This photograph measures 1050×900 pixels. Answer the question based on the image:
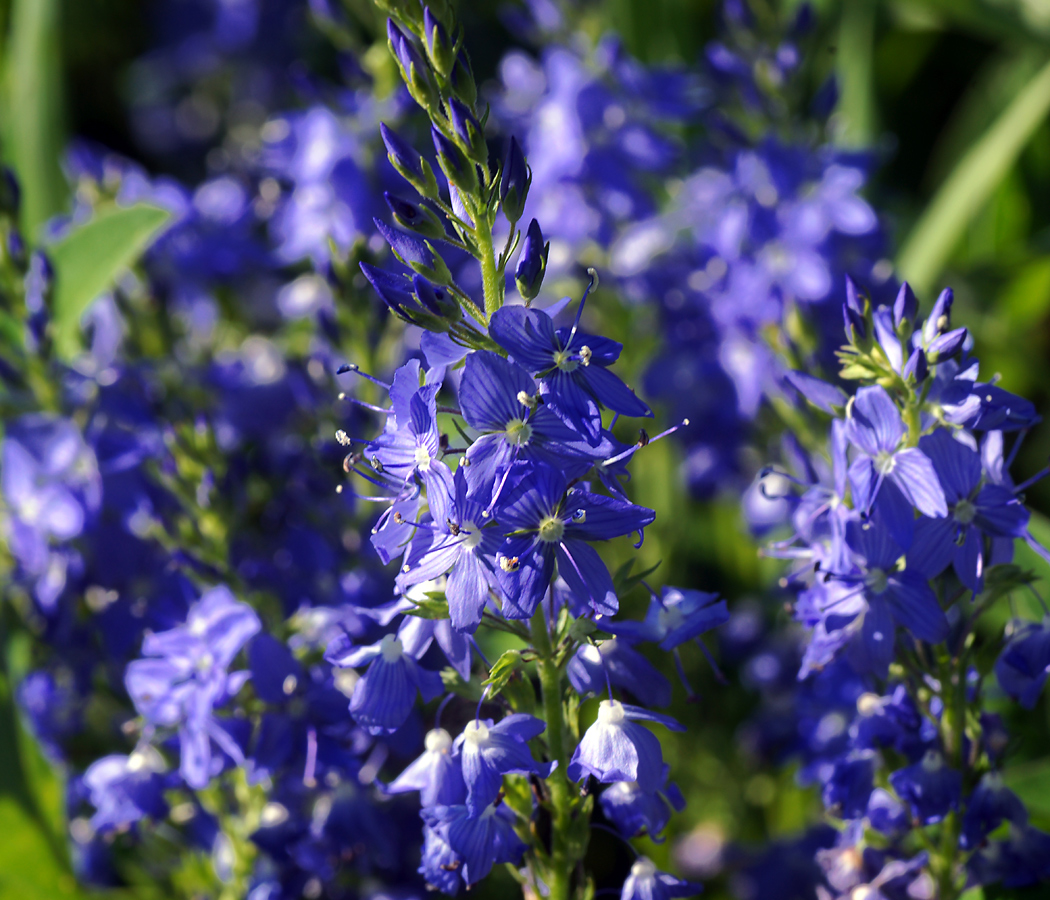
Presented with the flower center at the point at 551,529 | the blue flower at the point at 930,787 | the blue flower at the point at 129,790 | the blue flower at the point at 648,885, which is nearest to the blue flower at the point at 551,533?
the flower center at the point at 551,529

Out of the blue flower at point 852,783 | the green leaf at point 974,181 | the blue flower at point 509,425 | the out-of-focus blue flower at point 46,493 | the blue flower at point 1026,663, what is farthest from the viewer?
the green leaf at point 974,181

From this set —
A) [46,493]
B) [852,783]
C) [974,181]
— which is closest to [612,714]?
[852,783]

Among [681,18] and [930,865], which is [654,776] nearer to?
[930,865]

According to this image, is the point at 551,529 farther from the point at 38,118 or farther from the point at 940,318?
the point at 38,118

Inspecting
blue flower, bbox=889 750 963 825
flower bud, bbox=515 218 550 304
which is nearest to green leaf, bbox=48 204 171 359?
flower bud, bbox=515 218 550 304

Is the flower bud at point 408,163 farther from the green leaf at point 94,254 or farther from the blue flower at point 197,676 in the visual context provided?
the green leaf at point 94,254

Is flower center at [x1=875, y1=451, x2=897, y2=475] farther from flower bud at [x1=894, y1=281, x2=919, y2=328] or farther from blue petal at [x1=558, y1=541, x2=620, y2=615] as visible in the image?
blue petal at [x1=558, y1=541, x2=620, y2=615]
